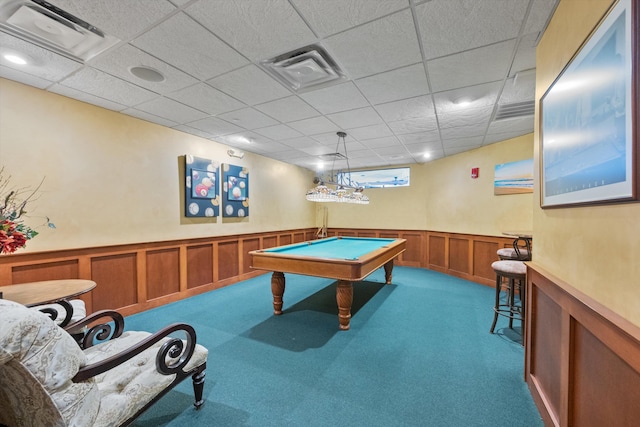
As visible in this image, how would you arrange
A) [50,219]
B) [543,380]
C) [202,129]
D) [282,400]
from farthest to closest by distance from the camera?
[202,129] < [50,219] < [282,400] < [543,380]

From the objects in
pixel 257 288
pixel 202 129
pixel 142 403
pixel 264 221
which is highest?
pixel 202 129

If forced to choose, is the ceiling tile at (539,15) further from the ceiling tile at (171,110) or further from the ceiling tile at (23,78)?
the ceiling tile at (23,78)

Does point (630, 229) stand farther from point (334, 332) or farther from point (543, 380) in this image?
point (334, 332)

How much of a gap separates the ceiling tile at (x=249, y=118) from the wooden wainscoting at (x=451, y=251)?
433cm

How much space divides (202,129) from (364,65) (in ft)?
9.03

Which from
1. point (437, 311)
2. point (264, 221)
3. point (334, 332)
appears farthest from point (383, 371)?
point (264, 221)

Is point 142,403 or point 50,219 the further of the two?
point 50,219

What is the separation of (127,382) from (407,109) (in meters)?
3.47

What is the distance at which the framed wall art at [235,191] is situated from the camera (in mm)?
4680

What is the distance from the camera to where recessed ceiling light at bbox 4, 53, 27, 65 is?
207 cm

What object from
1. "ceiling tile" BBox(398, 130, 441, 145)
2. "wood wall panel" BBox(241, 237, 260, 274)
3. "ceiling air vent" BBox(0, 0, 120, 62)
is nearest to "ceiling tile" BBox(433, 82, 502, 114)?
"ceiling tile" BBox(398, 130, 441, 145)

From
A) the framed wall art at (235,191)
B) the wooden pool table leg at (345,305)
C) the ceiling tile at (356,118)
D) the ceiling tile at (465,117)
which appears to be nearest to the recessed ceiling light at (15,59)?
the framed wall art at (235,191)

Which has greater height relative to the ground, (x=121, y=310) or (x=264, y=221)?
(x=264, y=221)

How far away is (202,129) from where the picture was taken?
3.88 meters
